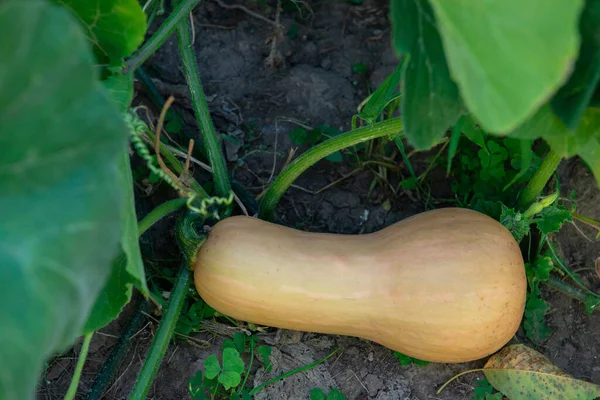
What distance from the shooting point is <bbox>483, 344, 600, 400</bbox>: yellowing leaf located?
167 cm

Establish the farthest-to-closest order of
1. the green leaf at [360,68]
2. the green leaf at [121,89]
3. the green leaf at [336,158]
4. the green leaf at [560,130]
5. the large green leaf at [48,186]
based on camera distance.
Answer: the green leaf at [360,68] → the green leaf at [336,158] → the green leaf at [121,89] → the green leaf at [560,130] → the large green leaf at [48,186]

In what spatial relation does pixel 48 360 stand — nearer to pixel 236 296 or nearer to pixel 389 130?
pixel 236 296

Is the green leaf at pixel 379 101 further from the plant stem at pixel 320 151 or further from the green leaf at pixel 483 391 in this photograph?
the green leaf at pixel 483 391

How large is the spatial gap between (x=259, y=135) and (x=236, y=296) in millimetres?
618

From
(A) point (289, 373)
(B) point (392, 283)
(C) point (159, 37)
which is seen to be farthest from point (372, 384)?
(C) point (159, 37)

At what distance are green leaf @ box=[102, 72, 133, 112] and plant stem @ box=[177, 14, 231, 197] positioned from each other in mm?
267

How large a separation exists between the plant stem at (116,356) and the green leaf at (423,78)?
0.99 m

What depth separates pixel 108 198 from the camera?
0.93 metres

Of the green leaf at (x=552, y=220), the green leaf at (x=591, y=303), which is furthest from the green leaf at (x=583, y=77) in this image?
the green leaf at (x=591, y=303)

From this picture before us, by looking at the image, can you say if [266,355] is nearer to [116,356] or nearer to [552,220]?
[116,356]

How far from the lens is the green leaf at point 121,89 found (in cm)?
136

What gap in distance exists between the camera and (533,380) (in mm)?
1688

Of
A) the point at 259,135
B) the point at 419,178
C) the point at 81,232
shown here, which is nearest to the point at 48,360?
the point at 259,135

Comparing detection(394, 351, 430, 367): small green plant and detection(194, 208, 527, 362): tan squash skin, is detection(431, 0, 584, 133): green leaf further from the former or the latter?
detection(394, 351, 430, 367): small green plant
